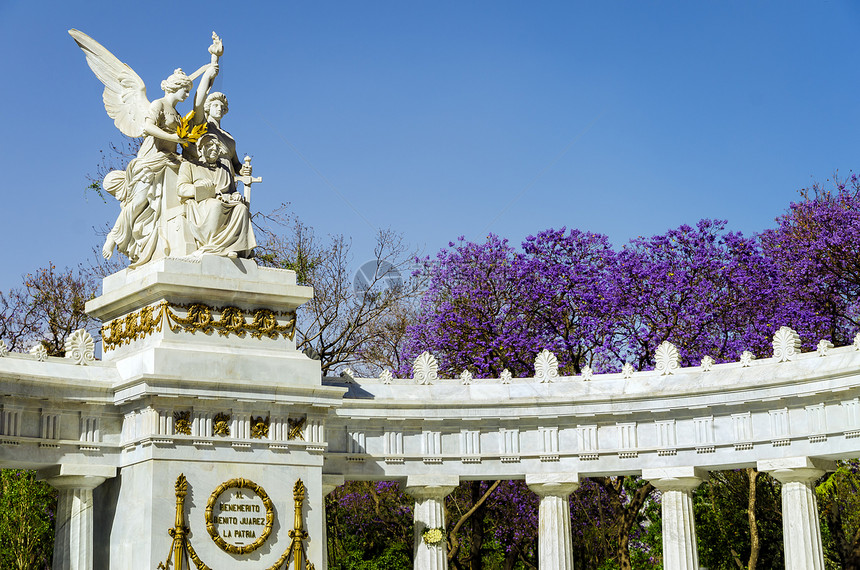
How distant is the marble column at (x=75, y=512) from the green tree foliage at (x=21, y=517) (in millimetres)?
14011

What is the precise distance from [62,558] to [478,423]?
13.7 m

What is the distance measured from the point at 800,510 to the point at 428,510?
11588 millimetres

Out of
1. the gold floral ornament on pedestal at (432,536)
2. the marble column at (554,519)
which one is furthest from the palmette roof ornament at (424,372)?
the gold floral ornament on pedestal at (432,536)

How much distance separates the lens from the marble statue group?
34.8 metres

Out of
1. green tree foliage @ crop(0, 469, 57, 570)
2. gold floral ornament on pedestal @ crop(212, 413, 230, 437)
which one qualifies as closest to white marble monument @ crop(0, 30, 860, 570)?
gold floral ornament on pedestal @ crop(212, 413, 230, 437)

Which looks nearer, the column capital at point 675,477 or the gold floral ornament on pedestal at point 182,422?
the gold floral ornament on pedestal at point 182,422

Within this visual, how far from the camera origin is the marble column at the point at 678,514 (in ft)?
125

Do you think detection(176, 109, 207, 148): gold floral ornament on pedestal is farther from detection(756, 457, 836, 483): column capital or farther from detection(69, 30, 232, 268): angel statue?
detection(756, 457, 836, 483): column capital

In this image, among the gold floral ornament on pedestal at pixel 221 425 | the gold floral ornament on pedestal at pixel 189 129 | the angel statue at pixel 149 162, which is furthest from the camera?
the gold floral ornament on pedestal at pixel 189 129

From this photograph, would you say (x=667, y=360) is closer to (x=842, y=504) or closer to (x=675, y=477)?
(x=675, y=477)

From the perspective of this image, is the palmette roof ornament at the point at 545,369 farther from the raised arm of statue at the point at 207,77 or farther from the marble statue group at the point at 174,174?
the raised arm of statue at the point at 207,77

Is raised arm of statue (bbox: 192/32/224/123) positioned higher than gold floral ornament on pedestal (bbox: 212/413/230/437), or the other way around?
raised arm of statue (bbox: 192/32/224/123)

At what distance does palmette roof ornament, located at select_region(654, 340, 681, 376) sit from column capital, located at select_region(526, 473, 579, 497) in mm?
4478

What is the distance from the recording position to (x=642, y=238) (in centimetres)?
6175
